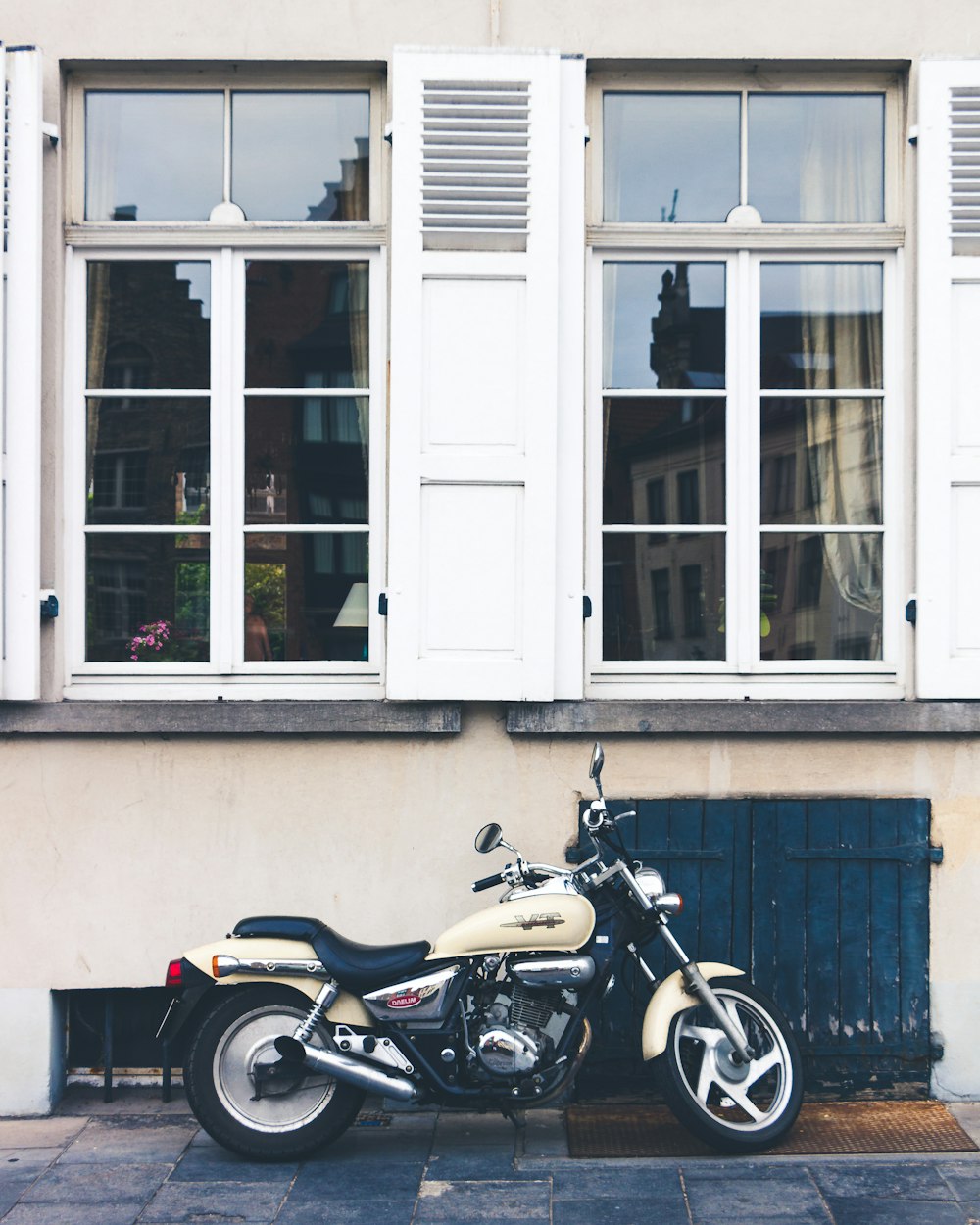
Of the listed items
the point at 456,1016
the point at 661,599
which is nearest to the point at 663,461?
the point at 661,599

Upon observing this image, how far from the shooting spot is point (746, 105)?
548cm

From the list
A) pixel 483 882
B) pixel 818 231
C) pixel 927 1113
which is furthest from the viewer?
pixel 818 231

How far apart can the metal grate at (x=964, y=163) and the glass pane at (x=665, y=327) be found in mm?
919

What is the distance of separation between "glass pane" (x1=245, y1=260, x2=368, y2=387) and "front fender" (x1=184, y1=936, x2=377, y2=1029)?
2.21 meters

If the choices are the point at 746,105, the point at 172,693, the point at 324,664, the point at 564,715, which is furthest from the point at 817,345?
the point at 172,693

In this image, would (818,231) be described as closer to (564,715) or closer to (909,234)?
(909,234)

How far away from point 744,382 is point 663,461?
0.44 meters

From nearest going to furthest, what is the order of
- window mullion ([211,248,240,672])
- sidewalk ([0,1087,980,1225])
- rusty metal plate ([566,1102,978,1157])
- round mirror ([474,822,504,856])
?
sidewalk ([0,1087,980,1225]), round mirror ([474,822,504,856]), rusty metal plate ([566,1102,978,1157]), window mullion ([211,248,240,672])

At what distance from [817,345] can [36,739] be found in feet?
11.3

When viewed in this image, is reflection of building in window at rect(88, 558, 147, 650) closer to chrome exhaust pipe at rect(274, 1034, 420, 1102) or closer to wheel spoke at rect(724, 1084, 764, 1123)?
chrome exhaust pipe at rect(274, 1034, 420, 1102)

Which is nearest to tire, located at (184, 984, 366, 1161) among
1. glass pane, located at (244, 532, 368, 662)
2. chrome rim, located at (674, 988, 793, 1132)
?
chrome rim, located at (674, 988, 793, 1132)

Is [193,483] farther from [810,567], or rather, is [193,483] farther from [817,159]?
[817,159]

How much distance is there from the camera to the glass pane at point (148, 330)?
5.49 metres

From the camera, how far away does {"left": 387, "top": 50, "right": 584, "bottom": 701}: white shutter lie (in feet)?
16.9
